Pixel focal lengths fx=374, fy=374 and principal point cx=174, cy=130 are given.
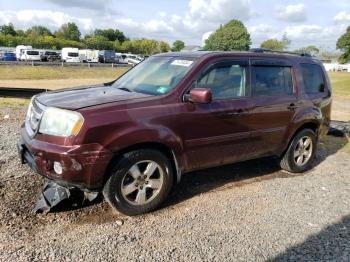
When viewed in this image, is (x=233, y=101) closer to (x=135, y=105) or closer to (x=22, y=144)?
(x=135, y=105)

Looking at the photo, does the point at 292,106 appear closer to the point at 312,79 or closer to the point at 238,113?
the point at 312,79

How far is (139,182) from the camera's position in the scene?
4.18 m

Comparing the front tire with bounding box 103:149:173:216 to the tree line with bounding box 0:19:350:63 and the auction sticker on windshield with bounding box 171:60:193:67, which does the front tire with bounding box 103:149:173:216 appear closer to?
the auction sticker on windshield with bounding box 171:60:193:67

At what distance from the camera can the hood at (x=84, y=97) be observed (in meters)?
3.95

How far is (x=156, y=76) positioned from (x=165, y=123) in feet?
3.08

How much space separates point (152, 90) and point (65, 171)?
4.85ft

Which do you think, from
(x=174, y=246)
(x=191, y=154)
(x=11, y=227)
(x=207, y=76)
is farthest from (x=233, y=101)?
(x=11, y=227)

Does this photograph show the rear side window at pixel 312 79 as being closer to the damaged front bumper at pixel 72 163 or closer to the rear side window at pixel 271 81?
the rear side window at pixel 271 81

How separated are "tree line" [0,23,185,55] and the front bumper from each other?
82.6m

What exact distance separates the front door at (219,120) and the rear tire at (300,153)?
Answer: 1.11m

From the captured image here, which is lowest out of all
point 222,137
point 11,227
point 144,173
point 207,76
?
point 11,227

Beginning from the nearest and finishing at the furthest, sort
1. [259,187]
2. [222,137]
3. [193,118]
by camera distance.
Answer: [193,118]
[222,137]
[259,187]

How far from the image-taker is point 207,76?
4.68m

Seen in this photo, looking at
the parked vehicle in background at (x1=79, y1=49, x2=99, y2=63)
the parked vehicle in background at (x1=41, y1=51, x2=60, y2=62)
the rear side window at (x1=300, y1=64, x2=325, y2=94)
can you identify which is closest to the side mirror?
the rear side window at (x1=300, y1=64, x2=325, y2=94)
